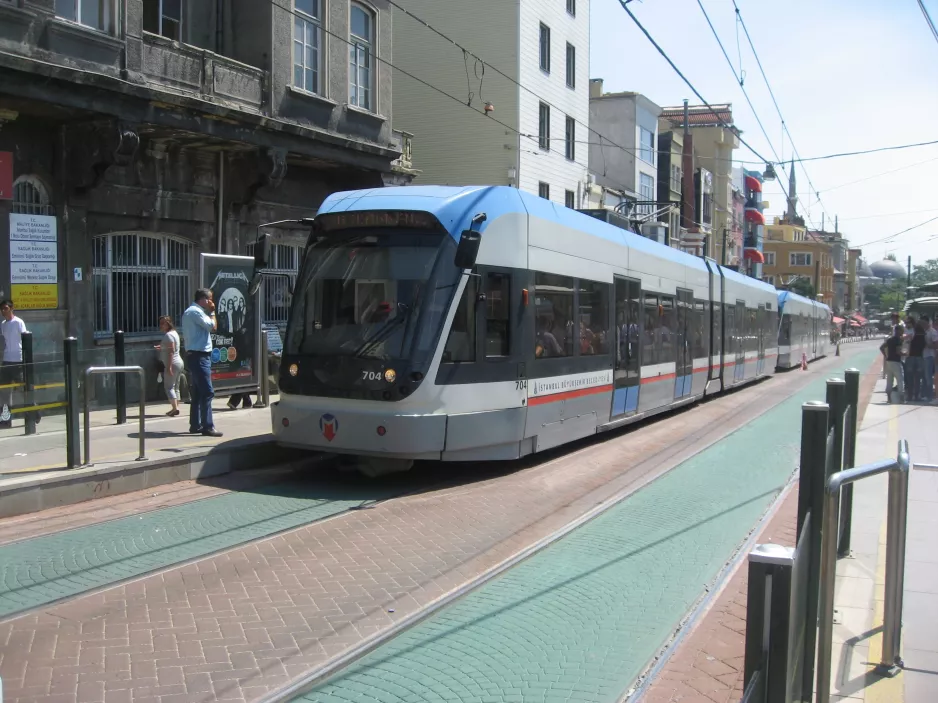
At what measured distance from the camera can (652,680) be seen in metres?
4.66

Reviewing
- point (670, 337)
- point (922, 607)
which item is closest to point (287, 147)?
point (670, 337)

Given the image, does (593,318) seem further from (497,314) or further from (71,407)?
(71,407)

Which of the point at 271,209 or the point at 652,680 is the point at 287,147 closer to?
the point at 271,209

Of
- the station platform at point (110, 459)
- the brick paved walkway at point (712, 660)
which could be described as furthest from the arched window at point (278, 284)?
the brick paved walkway at point (712, 660)

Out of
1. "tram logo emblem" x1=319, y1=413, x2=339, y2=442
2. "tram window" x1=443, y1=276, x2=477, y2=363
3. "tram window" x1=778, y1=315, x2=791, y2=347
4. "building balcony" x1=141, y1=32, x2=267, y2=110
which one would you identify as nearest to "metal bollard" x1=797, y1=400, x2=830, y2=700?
"tram window" x1=443, y1=276, x2=477, y2=363

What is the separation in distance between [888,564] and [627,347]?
876 cm

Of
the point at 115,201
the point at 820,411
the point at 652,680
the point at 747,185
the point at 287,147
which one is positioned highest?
the point at 747,185

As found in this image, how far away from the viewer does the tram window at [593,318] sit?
39.0 ft

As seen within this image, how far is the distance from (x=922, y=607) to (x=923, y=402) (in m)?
15.8

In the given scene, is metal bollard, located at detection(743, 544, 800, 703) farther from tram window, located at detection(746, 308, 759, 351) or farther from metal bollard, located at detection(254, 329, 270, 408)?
tram window, located at detection(746, 308, 759, 351)

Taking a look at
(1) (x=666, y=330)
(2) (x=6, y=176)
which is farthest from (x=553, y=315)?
(2) (x=6, y=176)

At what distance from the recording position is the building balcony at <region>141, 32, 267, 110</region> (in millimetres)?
14969

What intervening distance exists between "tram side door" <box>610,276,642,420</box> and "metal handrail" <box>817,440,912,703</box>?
26.6 feet

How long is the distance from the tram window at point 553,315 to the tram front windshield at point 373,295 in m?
1.74
